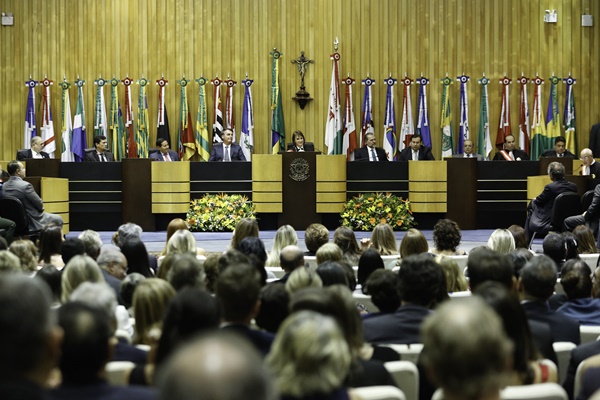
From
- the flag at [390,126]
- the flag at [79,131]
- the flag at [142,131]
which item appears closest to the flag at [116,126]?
the flag at [142,131]

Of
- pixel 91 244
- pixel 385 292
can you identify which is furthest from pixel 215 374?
pixel 91 244

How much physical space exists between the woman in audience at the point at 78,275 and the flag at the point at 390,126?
13.1m

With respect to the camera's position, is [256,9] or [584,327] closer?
[584,327]

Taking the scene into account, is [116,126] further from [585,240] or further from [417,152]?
[585,240]

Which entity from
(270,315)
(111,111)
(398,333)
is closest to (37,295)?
(270,315)

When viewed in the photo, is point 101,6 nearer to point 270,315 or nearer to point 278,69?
point 278,69

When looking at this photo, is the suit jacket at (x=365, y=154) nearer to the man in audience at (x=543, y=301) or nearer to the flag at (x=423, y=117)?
the flag at (x=423, y=117)

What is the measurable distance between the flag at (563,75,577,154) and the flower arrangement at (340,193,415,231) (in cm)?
411

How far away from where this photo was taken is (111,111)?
59.0 ft

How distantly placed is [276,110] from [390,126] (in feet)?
7.53

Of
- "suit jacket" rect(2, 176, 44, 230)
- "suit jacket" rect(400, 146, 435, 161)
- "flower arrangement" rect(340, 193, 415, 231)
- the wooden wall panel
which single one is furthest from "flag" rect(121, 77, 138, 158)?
"suit jacket" rect(2, 176, 44, 230)

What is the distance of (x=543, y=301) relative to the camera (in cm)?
453

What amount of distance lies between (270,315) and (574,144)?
14943 millimetres

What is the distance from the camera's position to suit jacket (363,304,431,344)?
4191mm
